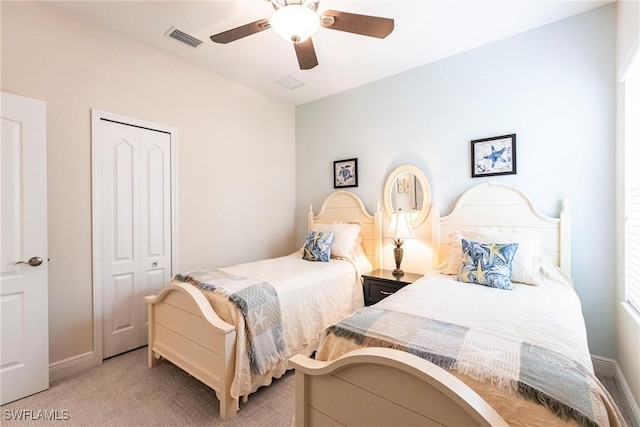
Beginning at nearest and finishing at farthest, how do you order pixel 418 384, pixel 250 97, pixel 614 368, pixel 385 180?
pixel 418 384, pixel 614 368, pixel 385 180, pixel 250 97

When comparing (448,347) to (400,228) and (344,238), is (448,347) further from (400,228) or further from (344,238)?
(344,238)

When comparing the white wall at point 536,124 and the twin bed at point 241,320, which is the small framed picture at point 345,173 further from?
the twin bed at point 241,320

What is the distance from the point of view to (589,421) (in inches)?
31.6

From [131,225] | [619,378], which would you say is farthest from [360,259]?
[131,225]

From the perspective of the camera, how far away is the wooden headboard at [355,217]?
337cm

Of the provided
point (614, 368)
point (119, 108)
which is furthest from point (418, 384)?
point (119, 108)

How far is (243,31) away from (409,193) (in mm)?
2206

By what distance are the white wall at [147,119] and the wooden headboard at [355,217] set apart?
0.65 m

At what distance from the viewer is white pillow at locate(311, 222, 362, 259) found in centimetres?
318

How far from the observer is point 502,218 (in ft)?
8.52

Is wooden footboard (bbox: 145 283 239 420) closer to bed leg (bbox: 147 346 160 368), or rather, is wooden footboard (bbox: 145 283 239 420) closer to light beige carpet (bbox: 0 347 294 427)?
bed leg (bbox: 147 346 160 368)

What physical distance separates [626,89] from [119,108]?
4.00 meters

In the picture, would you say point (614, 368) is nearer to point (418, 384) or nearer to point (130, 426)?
point (418, 384)

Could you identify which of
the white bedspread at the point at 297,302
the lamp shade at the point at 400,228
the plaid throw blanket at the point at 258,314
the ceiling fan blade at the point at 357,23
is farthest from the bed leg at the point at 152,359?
the ceiling fan blade at the point at 357,23
